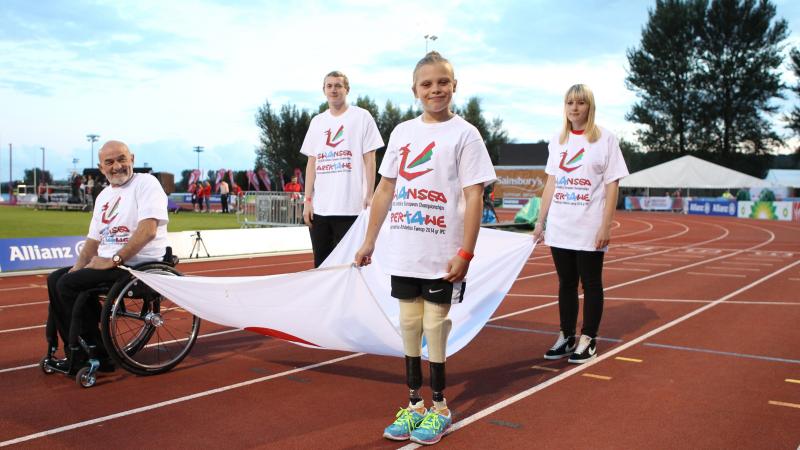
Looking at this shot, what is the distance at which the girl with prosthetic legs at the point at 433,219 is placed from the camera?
354cm

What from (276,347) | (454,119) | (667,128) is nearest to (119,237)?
(276,347)

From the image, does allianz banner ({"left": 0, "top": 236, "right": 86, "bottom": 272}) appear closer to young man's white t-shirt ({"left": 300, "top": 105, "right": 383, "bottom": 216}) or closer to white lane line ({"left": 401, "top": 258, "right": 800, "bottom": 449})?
young man's white t-shirt ({"left": 300, "top": 105, "right": 383, "bottom": 216})

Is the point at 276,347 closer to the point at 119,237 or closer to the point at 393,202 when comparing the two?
the point at 119,237

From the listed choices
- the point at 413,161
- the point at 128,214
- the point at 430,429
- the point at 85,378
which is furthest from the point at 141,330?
the point at 413,161

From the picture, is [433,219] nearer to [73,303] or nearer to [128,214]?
[128,214]

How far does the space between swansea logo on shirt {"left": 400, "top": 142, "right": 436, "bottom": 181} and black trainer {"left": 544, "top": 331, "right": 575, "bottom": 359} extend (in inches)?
97.7

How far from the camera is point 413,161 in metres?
3.63

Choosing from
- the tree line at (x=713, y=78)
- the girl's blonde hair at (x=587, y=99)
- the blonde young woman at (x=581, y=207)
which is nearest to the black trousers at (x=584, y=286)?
the blonde young woman at (x=581, y=207)

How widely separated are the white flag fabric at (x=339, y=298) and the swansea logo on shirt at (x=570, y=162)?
0.72 metres

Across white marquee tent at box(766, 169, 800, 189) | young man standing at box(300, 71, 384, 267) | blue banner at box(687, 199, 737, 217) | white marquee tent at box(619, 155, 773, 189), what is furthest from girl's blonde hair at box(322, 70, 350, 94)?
white marquee tent at box(766, 169, 800, 189)

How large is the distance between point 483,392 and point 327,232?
200cm

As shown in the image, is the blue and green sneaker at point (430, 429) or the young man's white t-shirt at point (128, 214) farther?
the young man's white t-shirt at point (128, 214)

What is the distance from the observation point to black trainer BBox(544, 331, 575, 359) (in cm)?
542

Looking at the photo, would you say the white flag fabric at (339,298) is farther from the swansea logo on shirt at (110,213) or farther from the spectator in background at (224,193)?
the spectator in background at (224,193)
